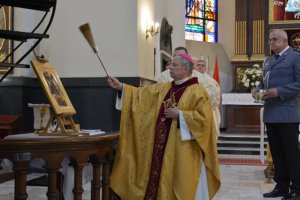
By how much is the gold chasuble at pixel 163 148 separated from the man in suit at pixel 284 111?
1.12 m

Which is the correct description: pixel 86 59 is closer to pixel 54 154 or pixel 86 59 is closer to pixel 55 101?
pixel 55 101

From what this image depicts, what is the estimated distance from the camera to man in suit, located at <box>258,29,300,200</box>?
15.6 ft

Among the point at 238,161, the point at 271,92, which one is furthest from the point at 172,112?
the point at 238,161

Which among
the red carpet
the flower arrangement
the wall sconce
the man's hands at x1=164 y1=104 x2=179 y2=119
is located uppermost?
the wall sconce

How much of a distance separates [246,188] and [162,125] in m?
2.18

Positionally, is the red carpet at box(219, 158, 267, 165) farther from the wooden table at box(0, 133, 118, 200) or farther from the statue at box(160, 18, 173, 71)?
the wooden table at box(0, 133, 118, 200)

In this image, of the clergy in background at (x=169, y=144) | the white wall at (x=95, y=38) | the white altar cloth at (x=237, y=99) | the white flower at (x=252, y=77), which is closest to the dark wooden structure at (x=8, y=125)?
the white wall at (x=95, y=38)

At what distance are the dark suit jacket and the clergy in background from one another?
1117mm

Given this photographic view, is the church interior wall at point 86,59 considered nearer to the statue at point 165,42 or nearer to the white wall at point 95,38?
the white wall at point 95,38

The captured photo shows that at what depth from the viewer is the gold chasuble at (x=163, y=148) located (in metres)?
3.85

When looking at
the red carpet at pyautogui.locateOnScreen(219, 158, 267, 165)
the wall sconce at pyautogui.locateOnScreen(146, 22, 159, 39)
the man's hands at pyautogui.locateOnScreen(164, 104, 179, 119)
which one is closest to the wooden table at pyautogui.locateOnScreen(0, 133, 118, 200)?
the man's hands at pyautogui.locateOnScreen(164, 104, 179, 119)

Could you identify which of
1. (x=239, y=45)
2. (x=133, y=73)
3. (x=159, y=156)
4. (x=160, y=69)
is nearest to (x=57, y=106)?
(x=159, y=156)

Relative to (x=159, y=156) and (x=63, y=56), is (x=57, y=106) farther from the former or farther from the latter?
(x=63, y=56)

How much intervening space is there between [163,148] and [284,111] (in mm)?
1487
